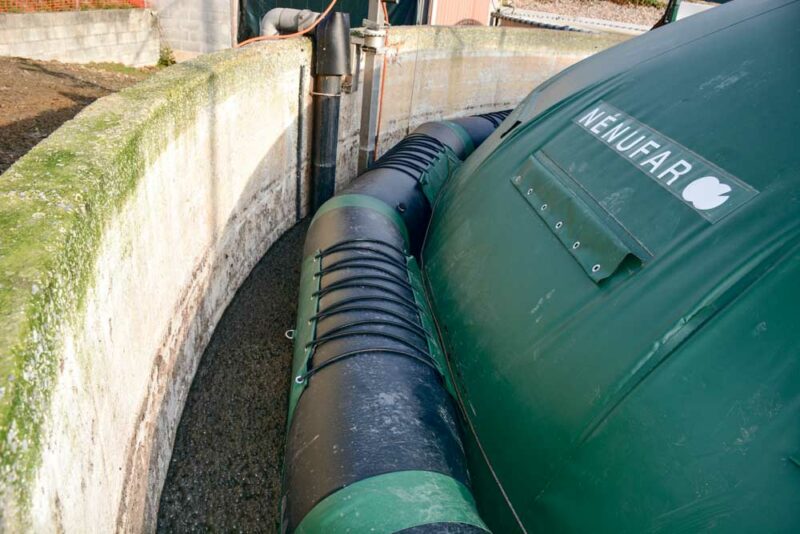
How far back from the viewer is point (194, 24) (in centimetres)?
1092

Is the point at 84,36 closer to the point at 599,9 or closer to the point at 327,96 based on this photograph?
the point at 327,96

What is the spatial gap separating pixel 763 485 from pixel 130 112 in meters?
3.20

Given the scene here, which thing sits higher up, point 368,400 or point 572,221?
point 572,221

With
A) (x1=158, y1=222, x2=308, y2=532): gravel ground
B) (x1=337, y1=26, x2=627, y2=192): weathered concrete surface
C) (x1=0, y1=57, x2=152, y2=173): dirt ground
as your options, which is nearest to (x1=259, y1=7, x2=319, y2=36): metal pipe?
(x1=337, y1=26, x2=627, y2=192): weathered concrete surface

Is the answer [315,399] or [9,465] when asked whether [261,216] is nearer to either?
[315,399]

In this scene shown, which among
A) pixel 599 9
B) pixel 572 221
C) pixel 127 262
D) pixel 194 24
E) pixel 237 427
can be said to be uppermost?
pixel 572 221

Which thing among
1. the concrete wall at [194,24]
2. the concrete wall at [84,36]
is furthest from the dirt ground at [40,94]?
the concrete wall at [194,24]

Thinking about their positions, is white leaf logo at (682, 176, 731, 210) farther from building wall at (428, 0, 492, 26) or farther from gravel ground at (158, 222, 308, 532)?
building wall at (428, 0, 492, 26)

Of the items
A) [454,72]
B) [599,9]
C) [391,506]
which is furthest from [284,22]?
[599,9]

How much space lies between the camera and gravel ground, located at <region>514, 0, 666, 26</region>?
24781mm

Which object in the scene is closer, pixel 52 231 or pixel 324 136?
pixel 52 231

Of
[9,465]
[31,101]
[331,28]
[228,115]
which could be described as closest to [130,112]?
[228,115]

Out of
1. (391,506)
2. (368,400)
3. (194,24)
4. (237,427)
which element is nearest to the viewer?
(391,506)

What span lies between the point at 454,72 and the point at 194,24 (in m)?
5.14
